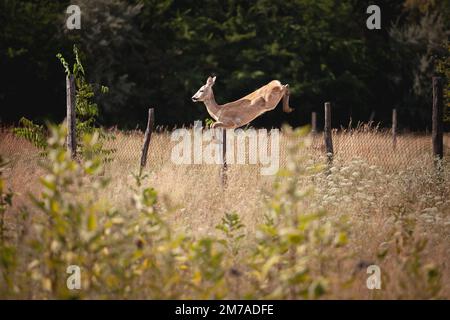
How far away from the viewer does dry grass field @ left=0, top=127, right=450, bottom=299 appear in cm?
416

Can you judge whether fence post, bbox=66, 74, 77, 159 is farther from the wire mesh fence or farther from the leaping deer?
the leaping deer

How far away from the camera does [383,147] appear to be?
15164 mm

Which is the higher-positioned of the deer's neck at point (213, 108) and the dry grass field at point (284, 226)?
the deer's neck at point (213, 108)

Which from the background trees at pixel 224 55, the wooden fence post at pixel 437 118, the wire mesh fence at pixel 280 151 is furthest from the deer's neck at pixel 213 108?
the background trees at pixel 224 55

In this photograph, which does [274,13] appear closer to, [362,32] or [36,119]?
[362,32]

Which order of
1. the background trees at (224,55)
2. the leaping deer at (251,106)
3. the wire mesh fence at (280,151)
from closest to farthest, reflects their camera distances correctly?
the leaping deer at (251,106)
the wire mesh fence at (280,151)
the background trees at (224,55)

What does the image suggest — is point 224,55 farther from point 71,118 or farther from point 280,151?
point 71,118

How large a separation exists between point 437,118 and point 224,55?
58.3 feet

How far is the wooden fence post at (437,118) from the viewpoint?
10508mm

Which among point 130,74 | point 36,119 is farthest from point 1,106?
point 130,74

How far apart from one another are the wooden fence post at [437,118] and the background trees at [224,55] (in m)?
15.5

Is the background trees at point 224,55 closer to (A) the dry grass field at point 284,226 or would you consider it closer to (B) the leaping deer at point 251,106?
(A) the dry grass field at point 284,226

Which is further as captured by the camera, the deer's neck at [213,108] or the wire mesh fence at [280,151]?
the wire mesh fence at [280,151]

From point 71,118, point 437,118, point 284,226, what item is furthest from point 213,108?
point 437,118
